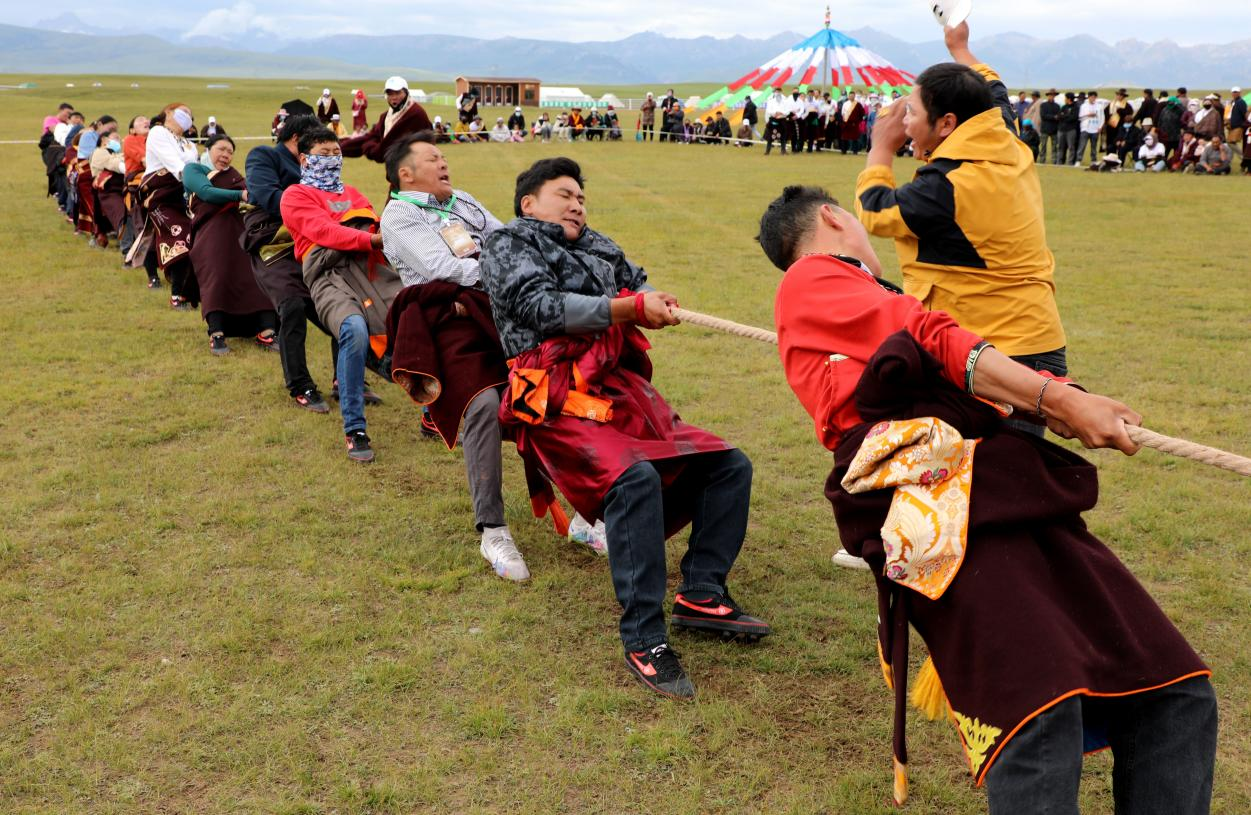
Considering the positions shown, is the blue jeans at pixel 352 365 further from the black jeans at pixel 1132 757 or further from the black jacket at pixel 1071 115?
the black jacket at pixel 1071 115

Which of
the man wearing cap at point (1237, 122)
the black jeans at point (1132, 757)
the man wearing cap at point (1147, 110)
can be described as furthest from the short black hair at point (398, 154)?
the man wearing cap at point (1147, 110)

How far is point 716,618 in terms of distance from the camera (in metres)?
4.18

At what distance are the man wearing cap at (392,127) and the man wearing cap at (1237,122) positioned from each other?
22949mm

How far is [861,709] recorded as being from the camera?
3.75 meters

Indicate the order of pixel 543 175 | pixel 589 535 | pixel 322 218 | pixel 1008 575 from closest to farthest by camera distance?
pixel 1008 575 → pixel 543 175 → pixel 589 535 → pixel 322 218

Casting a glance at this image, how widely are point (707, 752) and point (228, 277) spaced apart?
663cm

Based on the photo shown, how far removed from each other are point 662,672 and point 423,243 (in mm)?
2616

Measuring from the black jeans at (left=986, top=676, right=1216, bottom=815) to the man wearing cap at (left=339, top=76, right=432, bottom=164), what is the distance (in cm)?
593

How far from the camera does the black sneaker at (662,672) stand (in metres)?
3.82

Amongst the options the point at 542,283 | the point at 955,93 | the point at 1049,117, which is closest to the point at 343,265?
the point at 542,283

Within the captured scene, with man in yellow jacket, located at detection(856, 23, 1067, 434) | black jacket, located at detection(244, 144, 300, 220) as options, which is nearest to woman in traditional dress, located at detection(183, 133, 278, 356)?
black jacket, located at detection(244, 144, 300, 220)

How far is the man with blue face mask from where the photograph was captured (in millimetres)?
6316

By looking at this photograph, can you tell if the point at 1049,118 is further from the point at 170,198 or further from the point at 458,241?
the point at 458,241

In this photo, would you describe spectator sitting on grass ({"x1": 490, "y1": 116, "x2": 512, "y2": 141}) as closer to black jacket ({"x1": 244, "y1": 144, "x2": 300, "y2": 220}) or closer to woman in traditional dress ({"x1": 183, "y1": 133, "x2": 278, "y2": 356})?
woman in traditional dress ({"x1": 183, "y1": 133, "x2": 278, "y2": 356})
